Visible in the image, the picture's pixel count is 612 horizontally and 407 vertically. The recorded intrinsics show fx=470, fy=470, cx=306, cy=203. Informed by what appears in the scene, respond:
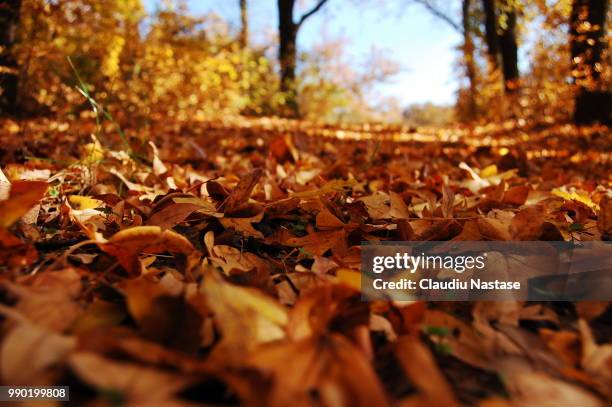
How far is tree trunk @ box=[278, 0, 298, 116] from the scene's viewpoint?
8820 millimetres

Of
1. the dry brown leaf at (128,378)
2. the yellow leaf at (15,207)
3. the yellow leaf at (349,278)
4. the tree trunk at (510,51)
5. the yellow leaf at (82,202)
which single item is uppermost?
the tree trunk at (510,51)

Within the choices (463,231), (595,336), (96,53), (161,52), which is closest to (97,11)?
(96,53)

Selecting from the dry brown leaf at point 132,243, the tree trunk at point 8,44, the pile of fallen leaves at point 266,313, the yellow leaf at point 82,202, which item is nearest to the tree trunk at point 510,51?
the tree trunk at point 8,44

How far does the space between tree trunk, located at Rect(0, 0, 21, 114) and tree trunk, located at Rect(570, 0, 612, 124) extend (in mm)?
4903

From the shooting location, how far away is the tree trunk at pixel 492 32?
31.8ft

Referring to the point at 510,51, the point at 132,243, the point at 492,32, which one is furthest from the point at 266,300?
the point at 492,32

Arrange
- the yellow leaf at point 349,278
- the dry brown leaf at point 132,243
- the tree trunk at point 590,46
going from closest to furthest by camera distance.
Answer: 1. the yellow leaf at point 349,278
2. the dry brown leaf at point 132,243
3. the tree trunk at point 590,46

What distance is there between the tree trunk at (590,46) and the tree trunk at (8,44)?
193 inches

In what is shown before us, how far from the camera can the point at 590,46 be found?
4.81 metres

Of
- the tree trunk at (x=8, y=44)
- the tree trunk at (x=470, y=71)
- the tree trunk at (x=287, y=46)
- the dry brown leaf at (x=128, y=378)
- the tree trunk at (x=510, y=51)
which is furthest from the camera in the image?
the tree trunk at (x=470, y=71)

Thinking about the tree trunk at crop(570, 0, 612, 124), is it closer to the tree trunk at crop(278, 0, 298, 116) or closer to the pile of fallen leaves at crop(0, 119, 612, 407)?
the pile of fallen leaves at crop(0, 119, 612, 407)

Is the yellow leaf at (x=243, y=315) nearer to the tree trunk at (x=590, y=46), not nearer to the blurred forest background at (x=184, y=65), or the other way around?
the blurred forest background at (x=184, y=65)

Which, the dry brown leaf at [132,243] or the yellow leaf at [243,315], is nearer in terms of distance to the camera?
the yellow leaf at [243,315]

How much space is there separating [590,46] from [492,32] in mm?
5718
